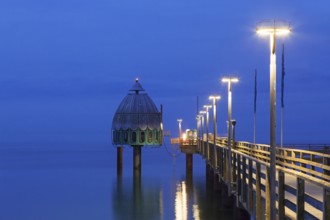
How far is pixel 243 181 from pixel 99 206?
916 inches

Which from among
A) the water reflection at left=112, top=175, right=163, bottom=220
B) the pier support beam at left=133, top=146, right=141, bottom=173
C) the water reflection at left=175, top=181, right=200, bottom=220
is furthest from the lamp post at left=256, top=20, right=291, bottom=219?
the pier support beam at left=133, top=146, right=141, bottom=173

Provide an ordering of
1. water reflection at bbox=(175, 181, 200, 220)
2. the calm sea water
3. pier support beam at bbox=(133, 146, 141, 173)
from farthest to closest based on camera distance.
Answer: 1. pier support beam at bbox=(133, 146, 141, 173)
2. the calm sea water
3. water reflection at bbox=(175, 181, 200, 220)

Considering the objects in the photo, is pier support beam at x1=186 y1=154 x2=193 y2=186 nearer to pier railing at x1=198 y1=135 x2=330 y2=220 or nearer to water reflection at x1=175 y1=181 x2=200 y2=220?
water reflection at x1=175 y1=181 x2=200 y2=220

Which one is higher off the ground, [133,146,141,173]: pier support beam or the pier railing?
the pier railing

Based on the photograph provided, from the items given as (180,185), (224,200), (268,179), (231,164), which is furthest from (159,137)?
(268,179)

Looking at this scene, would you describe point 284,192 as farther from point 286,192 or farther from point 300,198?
point 286,192

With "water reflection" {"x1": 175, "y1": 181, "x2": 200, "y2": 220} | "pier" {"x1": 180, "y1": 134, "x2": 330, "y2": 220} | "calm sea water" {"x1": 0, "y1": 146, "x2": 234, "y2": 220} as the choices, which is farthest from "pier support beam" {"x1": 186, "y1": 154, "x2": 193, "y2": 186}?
"pier" {"x1": 180, "y1": 134, "x2": 330, "y2": 220}

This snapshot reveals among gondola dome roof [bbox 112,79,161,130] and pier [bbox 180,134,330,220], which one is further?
gondola dome roof [bbox 112,79,161,130]

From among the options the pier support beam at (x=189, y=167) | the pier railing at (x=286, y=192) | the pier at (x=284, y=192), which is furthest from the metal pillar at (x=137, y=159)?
the pier railing at (x=286, y=192)

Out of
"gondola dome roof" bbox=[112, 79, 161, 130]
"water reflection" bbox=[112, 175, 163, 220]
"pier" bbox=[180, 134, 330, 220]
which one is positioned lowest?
"water reflection" bbox=[112, 175, 163, 220]

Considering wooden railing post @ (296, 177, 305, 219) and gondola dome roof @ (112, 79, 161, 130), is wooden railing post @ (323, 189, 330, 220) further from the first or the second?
gondola dome roof @ (112, 79, 161, 130)

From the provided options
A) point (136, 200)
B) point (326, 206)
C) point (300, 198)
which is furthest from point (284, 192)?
point (136, 200)

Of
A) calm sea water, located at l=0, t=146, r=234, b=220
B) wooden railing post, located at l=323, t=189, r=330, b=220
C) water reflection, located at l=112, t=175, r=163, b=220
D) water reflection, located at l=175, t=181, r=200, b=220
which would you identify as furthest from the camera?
water reflection, located at l=112, t=175, r=163, b=220

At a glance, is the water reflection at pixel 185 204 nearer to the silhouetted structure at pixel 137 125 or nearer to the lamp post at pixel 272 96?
the silhouetted structure at pixel 137 125
